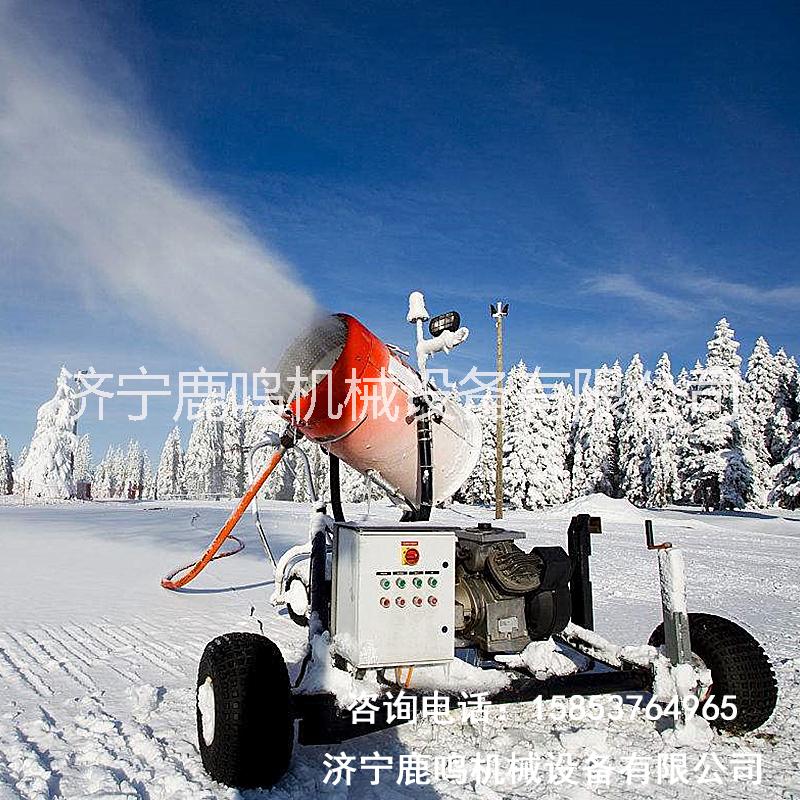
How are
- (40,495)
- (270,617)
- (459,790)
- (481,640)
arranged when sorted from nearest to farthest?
(459,790)
(481,640)
(270,617)
(40,495)

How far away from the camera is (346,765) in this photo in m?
4.82

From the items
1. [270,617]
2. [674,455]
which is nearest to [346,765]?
[270,617]

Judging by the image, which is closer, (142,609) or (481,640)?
(481,640)

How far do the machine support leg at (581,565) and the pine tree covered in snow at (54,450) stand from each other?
69.7 m

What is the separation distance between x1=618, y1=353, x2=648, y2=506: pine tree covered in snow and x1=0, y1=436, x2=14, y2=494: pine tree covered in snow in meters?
102

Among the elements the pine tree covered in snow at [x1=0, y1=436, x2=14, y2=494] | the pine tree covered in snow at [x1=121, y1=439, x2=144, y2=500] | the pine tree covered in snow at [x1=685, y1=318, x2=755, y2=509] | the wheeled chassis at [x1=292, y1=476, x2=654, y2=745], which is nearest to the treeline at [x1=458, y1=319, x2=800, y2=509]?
the pine tree covered in snow at [x1=685, y1=318, x2=755, y2=509]

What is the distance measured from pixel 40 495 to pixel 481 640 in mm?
71630

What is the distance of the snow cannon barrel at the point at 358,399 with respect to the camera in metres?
5.54

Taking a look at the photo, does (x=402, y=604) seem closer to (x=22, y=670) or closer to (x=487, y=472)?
(x=22, y=670)

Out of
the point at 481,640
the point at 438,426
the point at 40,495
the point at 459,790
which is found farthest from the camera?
the point at 40,495

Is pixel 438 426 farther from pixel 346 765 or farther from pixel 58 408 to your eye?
pixel 58 408

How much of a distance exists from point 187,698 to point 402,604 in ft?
7.30

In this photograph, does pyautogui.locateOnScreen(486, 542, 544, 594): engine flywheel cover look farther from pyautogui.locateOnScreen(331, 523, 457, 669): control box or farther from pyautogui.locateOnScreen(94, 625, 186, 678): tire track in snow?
pyautogui.locateOnScreen(94, 625, 186, 678): tire track in snow

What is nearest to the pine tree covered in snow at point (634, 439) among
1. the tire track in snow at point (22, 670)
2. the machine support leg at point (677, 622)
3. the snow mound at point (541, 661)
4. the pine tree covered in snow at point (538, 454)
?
the pine tree covered in snow at point (538, 454)
